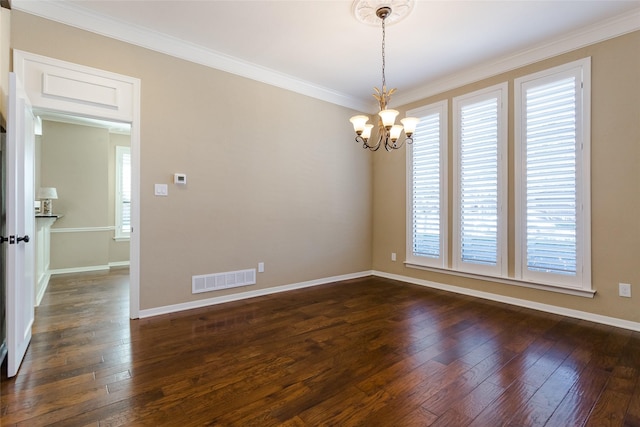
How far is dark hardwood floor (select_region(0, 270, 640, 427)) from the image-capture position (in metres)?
1.77

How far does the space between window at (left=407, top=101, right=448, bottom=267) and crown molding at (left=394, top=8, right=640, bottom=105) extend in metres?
0.28

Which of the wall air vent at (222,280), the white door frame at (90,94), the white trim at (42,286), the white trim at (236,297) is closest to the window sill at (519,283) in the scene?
the white trim at (236,297)

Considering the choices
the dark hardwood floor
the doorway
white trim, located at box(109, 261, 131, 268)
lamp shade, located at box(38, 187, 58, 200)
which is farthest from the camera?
white trim, located at box(109, 261, 131, 268)

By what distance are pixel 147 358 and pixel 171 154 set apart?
2138 millimetres

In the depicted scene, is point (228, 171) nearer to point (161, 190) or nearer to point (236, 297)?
point (161, 190)

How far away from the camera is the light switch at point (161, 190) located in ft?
11.3

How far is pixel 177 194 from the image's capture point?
11.7 feet

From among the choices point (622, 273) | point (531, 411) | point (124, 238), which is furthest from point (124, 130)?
point (622, 273)

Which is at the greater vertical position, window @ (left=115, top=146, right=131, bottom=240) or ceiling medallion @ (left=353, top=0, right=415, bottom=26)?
ceiling medallion @ (left=353, top=0, right=415, bottom=26)

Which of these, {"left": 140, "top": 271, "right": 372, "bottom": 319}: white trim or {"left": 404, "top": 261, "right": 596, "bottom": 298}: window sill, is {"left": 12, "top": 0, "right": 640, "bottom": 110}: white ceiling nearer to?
{"left": 404, "top": 261, "right": 596, "bottom": 298}: window sill

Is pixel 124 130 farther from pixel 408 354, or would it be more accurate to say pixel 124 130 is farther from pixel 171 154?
pixel 408 354

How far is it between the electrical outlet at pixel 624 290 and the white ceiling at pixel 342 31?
2550 millimetres

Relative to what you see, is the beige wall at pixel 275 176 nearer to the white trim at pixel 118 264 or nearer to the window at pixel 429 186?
the window at pixel 429 186

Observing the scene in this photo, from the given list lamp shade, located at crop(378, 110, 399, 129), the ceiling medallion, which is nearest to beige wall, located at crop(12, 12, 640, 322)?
the ceiling medallion
